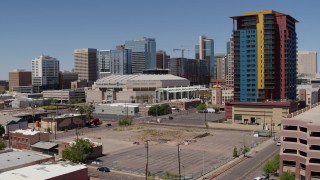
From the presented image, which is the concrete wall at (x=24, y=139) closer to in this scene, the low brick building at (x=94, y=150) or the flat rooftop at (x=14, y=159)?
the low brick building at (x=94, y=150)

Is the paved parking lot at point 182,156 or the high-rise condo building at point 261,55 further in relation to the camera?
the high-rise condo building at point 261,55

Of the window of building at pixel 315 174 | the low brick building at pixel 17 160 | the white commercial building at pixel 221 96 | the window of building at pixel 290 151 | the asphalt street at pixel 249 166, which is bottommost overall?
the asphalt street at pixel 249 166

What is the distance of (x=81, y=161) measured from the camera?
212 ft

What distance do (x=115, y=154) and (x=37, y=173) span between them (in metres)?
29.1

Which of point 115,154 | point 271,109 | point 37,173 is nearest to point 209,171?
point 115,154

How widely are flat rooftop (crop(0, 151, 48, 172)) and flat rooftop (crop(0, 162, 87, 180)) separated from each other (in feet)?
13.8

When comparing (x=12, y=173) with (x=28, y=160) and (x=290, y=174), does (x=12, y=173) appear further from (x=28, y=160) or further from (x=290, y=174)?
(x=290, y=174)

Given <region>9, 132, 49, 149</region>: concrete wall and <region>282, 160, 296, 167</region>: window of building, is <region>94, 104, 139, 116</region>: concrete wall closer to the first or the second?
<region>9, 132, 49, 149</region>: concrete wall

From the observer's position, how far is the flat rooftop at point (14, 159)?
166ft

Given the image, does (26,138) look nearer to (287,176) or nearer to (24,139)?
(24,139)

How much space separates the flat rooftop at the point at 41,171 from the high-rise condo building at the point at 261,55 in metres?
76.4

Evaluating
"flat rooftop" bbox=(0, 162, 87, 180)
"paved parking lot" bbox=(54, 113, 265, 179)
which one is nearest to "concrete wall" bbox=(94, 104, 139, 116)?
"paved parking lot" bbox=(54, 113, 265, 179)

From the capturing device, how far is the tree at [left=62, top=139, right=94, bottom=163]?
63156 mm

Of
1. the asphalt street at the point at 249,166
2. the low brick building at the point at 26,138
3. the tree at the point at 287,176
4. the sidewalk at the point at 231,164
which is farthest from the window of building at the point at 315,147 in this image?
the low brick building at the point at 26,138
